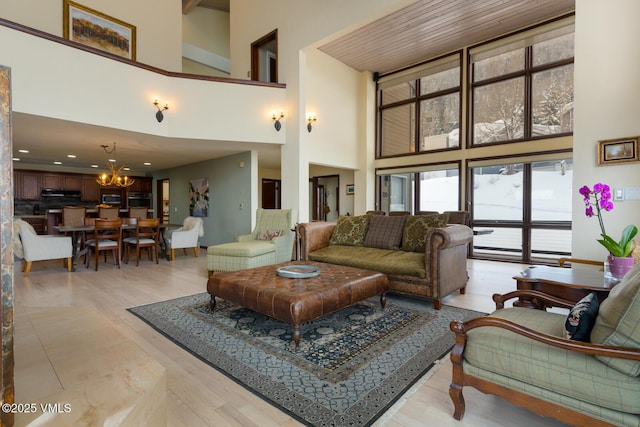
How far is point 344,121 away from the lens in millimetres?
6984

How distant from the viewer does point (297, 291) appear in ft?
7.68

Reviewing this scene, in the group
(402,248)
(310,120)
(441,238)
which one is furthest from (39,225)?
(441,238)

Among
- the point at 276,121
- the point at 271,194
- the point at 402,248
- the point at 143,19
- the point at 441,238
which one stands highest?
the point at 143,19

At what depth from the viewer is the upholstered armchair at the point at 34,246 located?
4.55 metres

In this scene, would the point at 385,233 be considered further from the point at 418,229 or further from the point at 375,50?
the point at 375,50

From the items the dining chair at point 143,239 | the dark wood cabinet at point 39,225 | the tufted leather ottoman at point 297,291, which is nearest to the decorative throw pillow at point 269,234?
the tufted leather ottoman at point 297,291

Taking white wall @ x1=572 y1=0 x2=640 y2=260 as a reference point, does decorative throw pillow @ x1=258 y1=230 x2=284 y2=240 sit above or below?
below

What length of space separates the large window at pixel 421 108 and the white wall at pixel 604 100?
11.8 ft

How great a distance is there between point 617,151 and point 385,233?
2.36 meters

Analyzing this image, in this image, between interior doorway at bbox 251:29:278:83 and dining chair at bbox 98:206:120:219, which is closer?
dining chair at bbox 98:206:120:219

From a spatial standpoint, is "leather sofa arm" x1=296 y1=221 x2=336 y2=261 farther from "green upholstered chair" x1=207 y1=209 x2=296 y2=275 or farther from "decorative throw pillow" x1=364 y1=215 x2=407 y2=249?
"decorative throw pillow" x1=364 y1=215 x2=407 y2=249

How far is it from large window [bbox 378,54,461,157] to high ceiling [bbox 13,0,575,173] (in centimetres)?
31

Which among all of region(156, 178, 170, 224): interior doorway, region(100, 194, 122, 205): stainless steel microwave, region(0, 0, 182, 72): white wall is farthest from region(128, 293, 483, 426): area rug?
region(100, 194, 122, 205): stainless steel microwave

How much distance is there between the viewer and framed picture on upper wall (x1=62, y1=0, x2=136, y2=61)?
5500 millimetres
